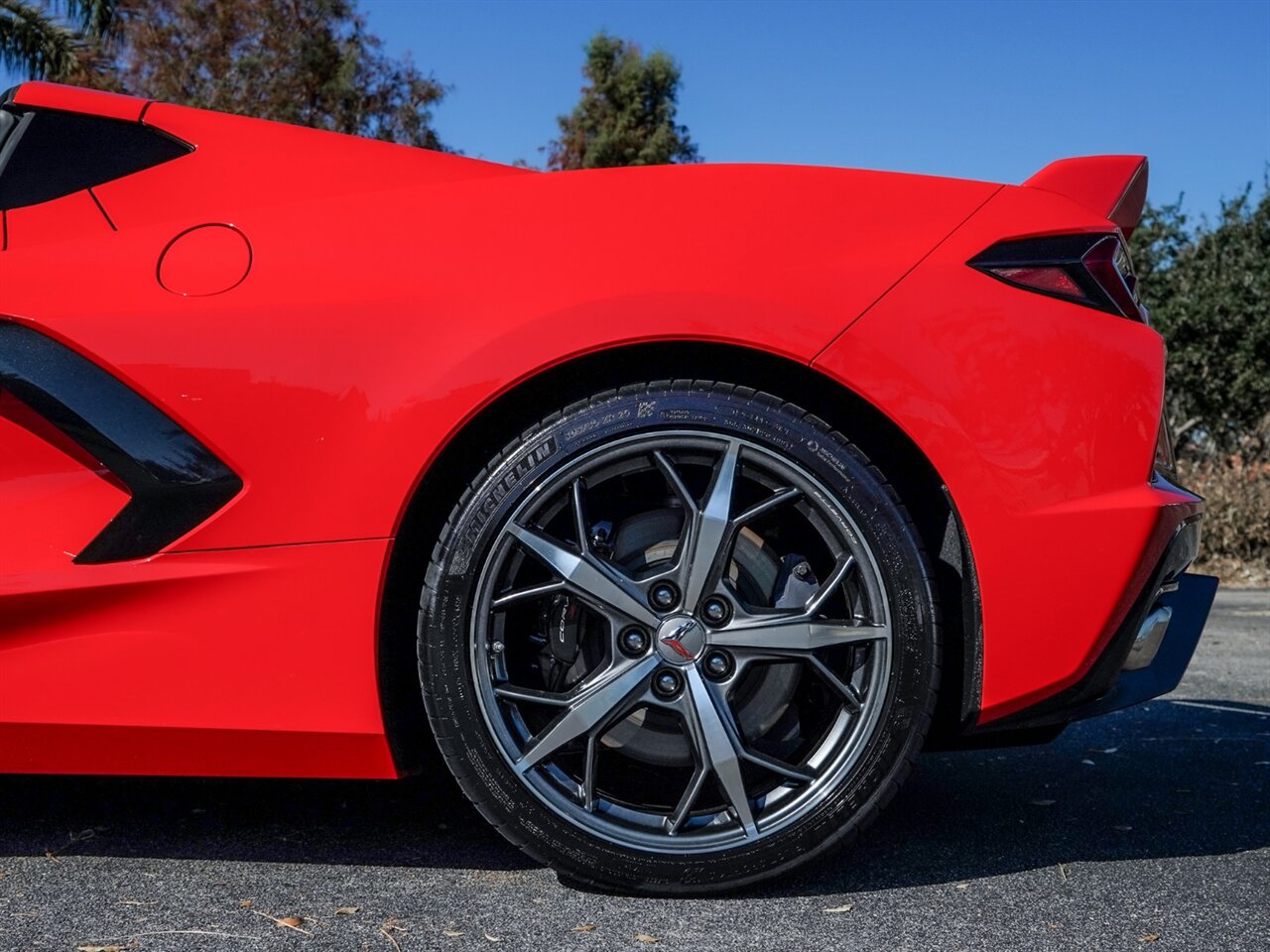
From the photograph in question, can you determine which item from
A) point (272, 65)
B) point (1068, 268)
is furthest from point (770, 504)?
point (272, 65)

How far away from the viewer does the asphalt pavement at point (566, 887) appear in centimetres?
182

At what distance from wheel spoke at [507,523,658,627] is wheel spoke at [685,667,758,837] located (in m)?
0.13

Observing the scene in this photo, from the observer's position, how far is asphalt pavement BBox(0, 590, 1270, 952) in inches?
71.6

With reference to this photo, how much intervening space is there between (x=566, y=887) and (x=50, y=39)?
57.6 ft

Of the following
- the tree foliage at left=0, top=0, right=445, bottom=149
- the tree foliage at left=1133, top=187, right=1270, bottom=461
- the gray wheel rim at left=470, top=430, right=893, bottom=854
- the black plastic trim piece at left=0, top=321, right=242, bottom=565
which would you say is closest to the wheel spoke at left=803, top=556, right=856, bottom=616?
the gray wheel rim at left=470, top=430, right=893, bottom=854

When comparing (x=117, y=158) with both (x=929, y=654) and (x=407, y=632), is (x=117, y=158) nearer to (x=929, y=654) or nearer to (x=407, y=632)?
(x=407, y=632)

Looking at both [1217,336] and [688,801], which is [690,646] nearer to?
[688,801]

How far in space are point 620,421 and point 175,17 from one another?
26.3 meters

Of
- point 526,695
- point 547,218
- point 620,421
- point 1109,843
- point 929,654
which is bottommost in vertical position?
point 1109,843

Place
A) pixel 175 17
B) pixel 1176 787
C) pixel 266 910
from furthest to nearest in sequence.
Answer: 1. pixel 175 17
2. pixel 1176 787
3. pixel 266 910

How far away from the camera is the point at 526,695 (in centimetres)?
196

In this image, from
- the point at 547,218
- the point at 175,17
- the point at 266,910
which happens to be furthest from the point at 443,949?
the point at 175,17

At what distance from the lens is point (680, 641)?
1942 millimetres

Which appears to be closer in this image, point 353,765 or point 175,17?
point 353,765
